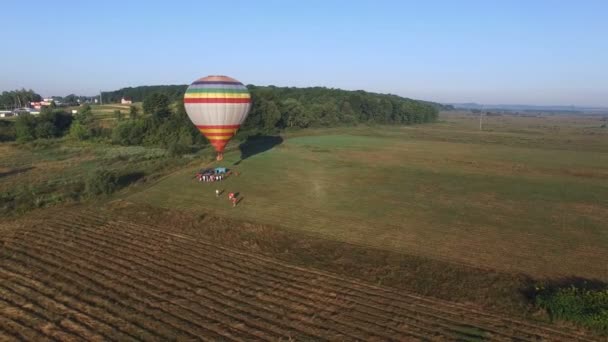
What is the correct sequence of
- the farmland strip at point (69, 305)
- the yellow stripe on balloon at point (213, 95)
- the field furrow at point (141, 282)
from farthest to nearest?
the yellow stripe on balloon at point (213, 95), the field furrow at point (141, 282), the farmland strip at point (69, 305)

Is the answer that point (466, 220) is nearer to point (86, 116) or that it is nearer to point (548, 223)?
point (548, 223)

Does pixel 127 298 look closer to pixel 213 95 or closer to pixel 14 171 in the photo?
pixel 213 95

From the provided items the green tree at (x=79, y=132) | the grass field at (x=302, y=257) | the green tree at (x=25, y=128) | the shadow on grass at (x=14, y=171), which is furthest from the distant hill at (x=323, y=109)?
the grass field at (x=302, y=257)

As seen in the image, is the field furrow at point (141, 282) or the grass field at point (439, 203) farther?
the grass field at point (439, 203)

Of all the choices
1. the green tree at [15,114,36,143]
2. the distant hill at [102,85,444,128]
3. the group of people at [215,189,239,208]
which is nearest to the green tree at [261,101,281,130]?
the distant hill at [102,85,444,128]

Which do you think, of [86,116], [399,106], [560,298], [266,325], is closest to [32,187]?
[266,325]

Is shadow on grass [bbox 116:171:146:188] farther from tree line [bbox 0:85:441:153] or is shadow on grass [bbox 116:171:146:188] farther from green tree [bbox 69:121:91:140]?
green tree [bbox 69:121:91:140]

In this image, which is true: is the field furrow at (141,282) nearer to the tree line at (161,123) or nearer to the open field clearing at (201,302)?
the open field clearing at (201,302)
